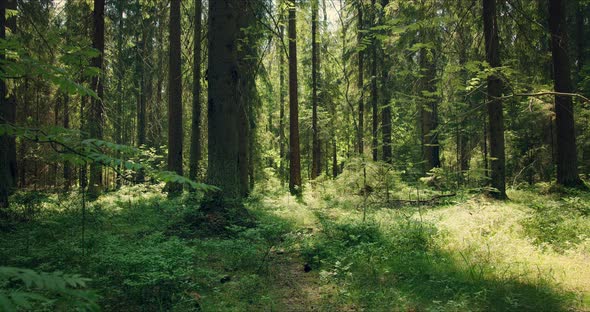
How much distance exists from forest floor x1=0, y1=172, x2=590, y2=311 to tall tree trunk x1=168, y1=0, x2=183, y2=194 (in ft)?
18.3

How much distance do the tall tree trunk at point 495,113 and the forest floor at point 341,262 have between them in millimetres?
1922

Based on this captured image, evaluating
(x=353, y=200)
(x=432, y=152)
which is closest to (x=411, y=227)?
(x=353, y=200)

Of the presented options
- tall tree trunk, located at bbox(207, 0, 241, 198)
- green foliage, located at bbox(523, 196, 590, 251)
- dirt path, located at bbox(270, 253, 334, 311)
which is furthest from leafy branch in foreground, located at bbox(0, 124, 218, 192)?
green foliage, located at bbox(523, 196, 590, 251)

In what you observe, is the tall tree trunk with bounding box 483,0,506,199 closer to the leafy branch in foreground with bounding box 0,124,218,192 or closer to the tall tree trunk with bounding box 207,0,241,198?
the tall tree trunk with bounding box 207,0,241,198

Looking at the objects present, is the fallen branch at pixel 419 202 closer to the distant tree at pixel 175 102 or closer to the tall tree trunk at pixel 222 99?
the tall tree trunk at pixel 222 99

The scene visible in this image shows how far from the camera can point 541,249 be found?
547 centimetres

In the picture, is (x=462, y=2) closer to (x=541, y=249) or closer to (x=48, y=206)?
(x=541, y=249)

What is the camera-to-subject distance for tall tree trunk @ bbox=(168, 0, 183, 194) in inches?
542

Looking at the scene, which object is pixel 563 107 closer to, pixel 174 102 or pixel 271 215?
pixel 271 215

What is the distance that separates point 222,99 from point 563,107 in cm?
936

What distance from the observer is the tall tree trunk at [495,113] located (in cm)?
1000

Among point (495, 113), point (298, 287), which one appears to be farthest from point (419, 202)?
point (298, 287)

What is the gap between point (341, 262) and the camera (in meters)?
5.62

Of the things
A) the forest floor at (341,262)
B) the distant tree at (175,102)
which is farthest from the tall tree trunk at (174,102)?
the forest floor at (341,262)
